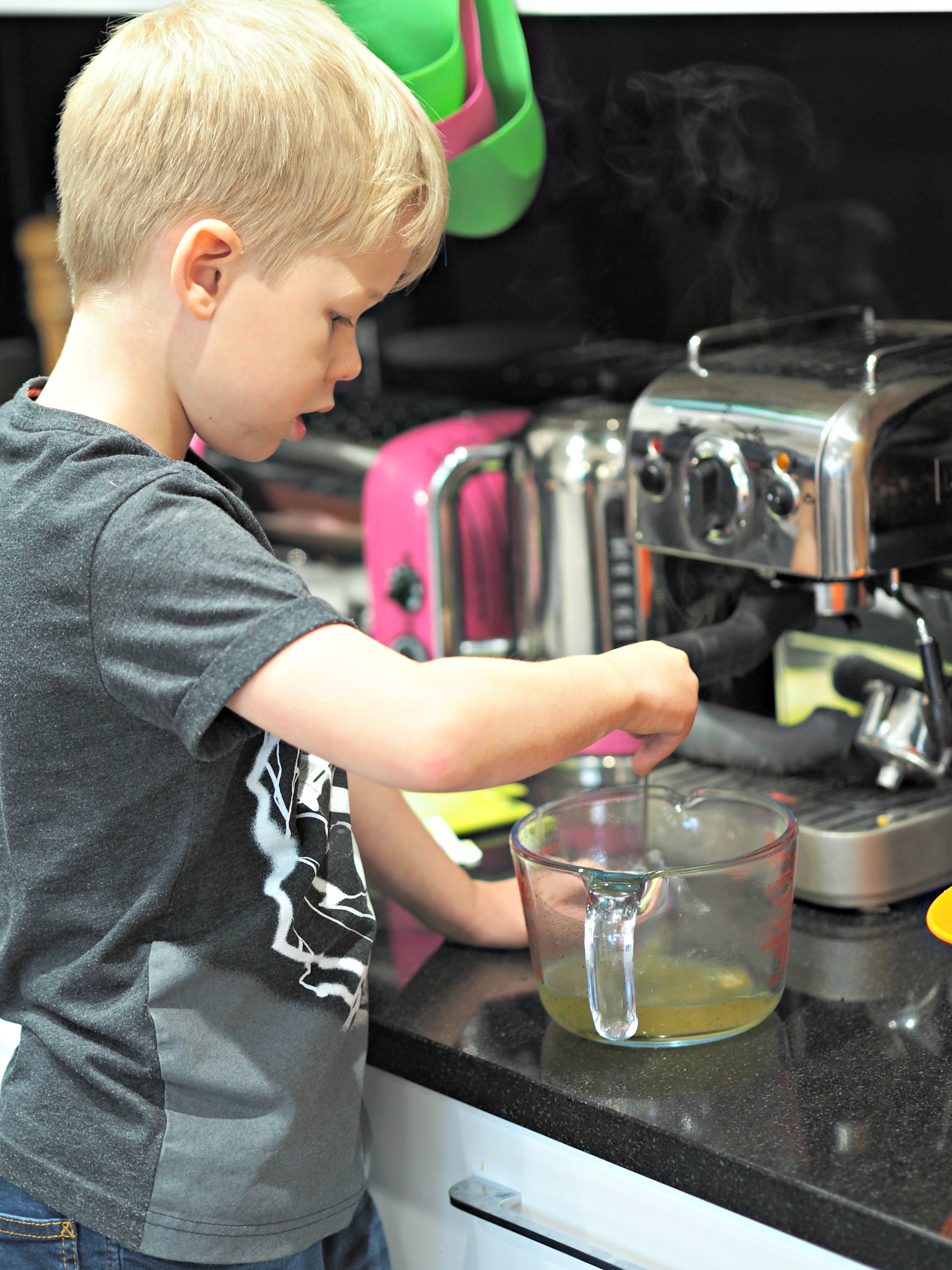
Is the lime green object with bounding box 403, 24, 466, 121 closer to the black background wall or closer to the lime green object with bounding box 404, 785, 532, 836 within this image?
the black background wall

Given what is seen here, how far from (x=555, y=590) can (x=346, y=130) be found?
1.92 feet

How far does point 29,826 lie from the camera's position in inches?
28.3

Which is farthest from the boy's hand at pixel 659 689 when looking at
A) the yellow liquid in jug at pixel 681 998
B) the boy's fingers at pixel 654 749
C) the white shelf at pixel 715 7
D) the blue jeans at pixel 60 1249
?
the white shelf at pixel 715 7

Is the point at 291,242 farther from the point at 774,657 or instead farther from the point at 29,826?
the point at 774,657

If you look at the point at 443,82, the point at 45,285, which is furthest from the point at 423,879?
the point at 45,285

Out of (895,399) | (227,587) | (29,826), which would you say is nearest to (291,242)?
(227,587)

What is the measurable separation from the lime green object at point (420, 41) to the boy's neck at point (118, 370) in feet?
1.38

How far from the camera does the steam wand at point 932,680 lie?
94cm

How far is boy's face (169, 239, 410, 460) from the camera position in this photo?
2.29 ft

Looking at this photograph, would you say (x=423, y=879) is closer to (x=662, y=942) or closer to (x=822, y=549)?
(x=662, y=942)

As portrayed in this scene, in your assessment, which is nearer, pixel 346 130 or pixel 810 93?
pixel 346 130

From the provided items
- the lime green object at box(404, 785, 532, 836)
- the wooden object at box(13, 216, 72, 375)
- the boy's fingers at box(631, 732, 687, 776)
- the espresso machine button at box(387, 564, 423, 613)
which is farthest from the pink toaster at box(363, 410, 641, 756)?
the wooden object at box(13, 216, 72, 375)

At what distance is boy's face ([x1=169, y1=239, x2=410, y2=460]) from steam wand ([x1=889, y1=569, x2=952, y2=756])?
40 centimetres

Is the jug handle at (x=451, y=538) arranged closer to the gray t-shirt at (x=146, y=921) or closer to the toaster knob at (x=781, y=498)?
the toaster knob at (x=781, y=498)
